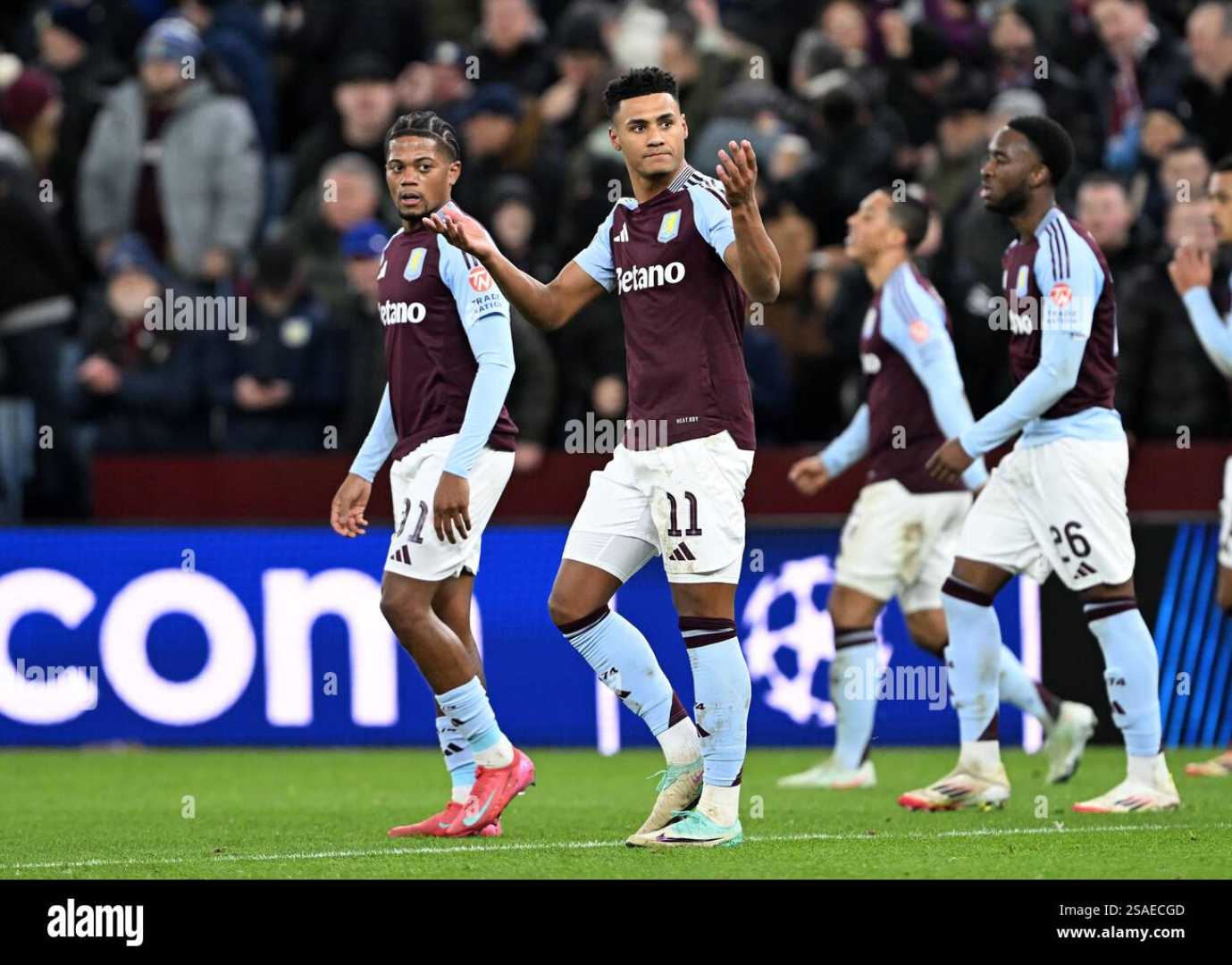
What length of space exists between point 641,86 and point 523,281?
757 millimetres

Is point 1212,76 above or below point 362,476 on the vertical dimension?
above

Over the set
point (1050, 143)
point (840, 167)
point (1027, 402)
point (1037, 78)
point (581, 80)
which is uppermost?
point (581, 80)

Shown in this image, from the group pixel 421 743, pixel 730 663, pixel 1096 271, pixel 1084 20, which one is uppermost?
pixel 1084 20

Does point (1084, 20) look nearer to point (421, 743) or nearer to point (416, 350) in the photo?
point (421, 743)


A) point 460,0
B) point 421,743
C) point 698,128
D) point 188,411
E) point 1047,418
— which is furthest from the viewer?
point 460,0

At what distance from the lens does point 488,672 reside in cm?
1236

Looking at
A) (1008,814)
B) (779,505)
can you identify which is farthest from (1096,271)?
(779,505)

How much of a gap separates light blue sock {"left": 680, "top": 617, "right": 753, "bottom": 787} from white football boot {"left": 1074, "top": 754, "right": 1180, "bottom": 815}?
1.93 meters

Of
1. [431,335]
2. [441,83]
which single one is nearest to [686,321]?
[431,335]

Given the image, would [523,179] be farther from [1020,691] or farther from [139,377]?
[1020,691]

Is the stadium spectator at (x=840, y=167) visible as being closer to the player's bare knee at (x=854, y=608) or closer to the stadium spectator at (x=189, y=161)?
the stadium spectator at (x=189, y=161)

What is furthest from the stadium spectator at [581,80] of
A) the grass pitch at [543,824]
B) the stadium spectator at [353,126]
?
the grass pitch at [543,824]

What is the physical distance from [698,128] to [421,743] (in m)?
4.98

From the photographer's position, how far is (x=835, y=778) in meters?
10.6
